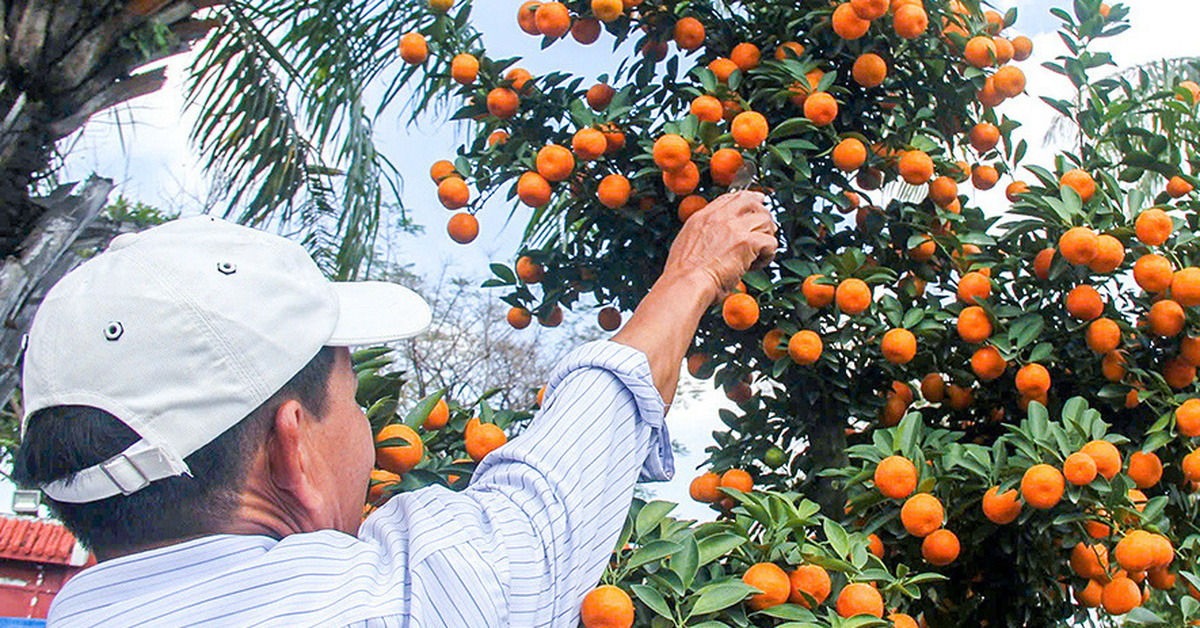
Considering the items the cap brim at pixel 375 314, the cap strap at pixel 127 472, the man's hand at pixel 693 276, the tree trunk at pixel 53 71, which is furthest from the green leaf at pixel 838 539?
the tree trunk at pixel 53 71

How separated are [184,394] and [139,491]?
0.10 metres

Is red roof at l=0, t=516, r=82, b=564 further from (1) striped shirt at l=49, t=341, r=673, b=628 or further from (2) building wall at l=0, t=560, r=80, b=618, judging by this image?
(1) striped shirt at l=49, t=341, r=673, b=628

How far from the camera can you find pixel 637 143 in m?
2.52

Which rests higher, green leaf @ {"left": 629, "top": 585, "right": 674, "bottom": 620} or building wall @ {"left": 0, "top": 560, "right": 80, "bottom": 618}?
green leaf @ {"left": 629, "top": 585, "right": 674, "bottom": 620}

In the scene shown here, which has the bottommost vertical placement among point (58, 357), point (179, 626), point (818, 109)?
point (179, 626)

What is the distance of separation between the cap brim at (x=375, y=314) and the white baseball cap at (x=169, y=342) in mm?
36

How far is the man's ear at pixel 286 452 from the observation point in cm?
101

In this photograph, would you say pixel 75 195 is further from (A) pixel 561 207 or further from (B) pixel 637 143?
(B) pixel 637 143

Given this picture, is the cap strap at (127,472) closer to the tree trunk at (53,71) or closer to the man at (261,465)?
the man at (261,465)

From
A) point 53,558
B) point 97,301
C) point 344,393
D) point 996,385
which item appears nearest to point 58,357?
point 97,301

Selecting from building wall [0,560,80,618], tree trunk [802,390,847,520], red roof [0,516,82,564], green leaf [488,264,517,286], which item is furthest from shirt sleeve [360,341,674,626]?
building wall [0,560,80,618]

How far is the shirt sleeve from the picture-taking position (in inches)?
37.1

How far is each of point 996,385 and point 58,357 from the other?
2139mm

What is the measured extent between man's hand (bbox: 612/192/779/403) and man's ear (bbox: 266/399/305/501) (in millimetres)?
370
